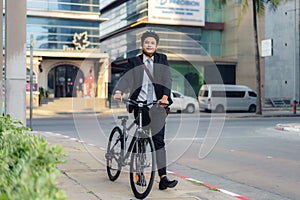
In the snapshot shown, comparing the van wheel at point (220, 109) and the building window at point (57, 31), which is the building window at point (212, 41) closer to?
the building window at point (57, 31)

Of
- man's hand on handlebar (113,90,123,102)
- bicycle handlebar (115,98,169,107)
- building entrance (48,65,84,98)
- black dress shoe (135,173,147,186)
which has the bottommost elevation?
black dress shoe (135,173,147,186)

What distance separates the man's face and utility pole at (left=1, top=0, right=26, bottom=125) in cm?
378

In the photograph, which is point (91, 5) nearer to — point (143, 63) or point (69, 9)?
point (69, 9)

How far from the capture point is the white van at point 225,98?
3344 centimetres

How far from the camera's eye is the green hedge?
2.34 m

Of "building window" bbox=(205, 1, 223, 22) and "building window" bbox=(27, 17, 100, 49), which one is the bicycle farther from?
"building window" bbox=(205, 1, 223, 22)

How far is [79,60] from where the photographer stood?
155 ft

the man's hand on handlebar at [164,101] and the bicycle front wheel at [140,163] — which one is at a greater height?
the man's hand on handlebar at [164,101]

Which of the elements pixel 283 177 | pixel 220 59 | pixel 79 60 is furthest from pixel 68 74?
pixel 283 177

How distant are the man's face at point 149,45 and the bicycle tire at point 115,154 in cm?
118

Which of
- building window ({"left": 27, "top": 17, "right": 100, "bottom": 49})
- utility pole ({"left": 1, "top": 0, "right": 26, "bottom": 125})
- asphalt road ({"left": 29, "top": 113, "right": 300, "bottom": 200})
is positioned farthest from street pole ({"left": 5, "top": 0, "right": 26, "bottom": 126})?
building window ({"left": 27, "top": 17, "right": 100, "bottom": 49})

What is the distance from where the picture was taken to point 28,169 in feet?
8.73

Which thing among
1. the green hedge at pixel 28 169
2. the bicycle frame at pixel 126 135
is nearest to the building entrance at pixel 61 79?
the bicycle frame at pixel 126 135

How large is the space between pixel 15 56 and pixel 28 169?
6.89 m
